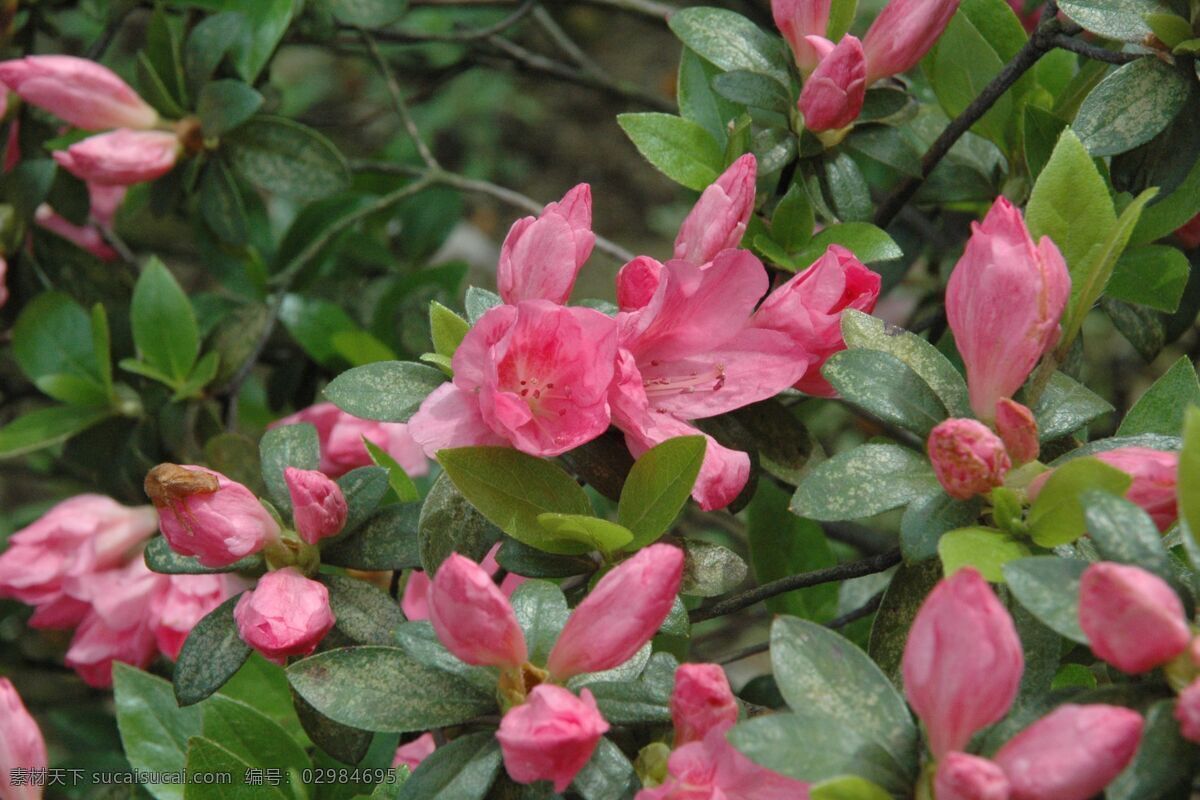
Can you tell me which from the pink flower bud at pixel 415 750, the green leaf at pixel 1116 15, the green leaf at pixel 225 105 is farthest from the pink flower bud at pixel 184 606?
the green leaf at pixel 1116 15

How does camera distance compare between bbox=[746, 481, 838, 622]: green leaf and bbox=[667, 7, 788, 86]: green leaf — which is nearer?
bbox=[667, 7, 788, 86]: green leaf

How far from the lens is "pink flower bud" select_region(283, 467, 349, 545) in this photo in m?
0.92

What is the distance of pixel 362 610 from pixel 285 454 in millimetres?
149

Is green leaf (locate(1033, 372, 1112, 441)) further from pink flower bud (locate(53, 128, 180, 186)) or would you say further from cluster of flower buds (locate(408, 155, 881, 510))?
pink flower bud (locate(53, 128, 180, 186))

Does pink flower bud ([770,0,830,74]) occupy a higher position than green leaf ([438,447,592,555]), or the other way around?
pink flower bud ([770,0,830,74])

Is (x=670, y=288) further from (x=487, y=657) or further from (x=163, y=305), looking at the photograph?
(x=163, y=305)

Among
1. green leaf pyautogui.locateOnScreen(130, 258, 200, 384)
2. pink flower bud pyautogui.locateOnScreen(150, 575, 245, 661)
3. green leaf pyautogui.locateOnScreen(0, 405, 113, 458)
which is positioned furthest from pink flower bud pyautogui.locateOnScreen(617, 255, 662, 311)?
green leaf pyautogui.locateOnScreen(0, 405, 113, 458)

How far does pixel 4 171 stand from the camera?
1.56 m

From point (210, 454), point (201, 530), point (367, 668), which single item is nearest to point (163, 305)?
point (210, 454)

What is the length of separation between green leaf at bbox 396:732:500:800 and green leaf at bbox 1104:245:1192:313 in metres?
0.66

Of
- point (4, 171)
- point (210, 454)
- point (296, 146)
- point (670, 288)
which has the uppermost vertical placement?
point (670, 288)

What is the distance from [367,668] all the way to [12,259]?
3.36 feet

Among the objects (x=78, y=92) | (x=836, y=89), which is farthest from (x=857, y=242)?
(x=78, y=92)

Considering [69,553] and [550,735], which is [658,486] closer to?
[550,735]
